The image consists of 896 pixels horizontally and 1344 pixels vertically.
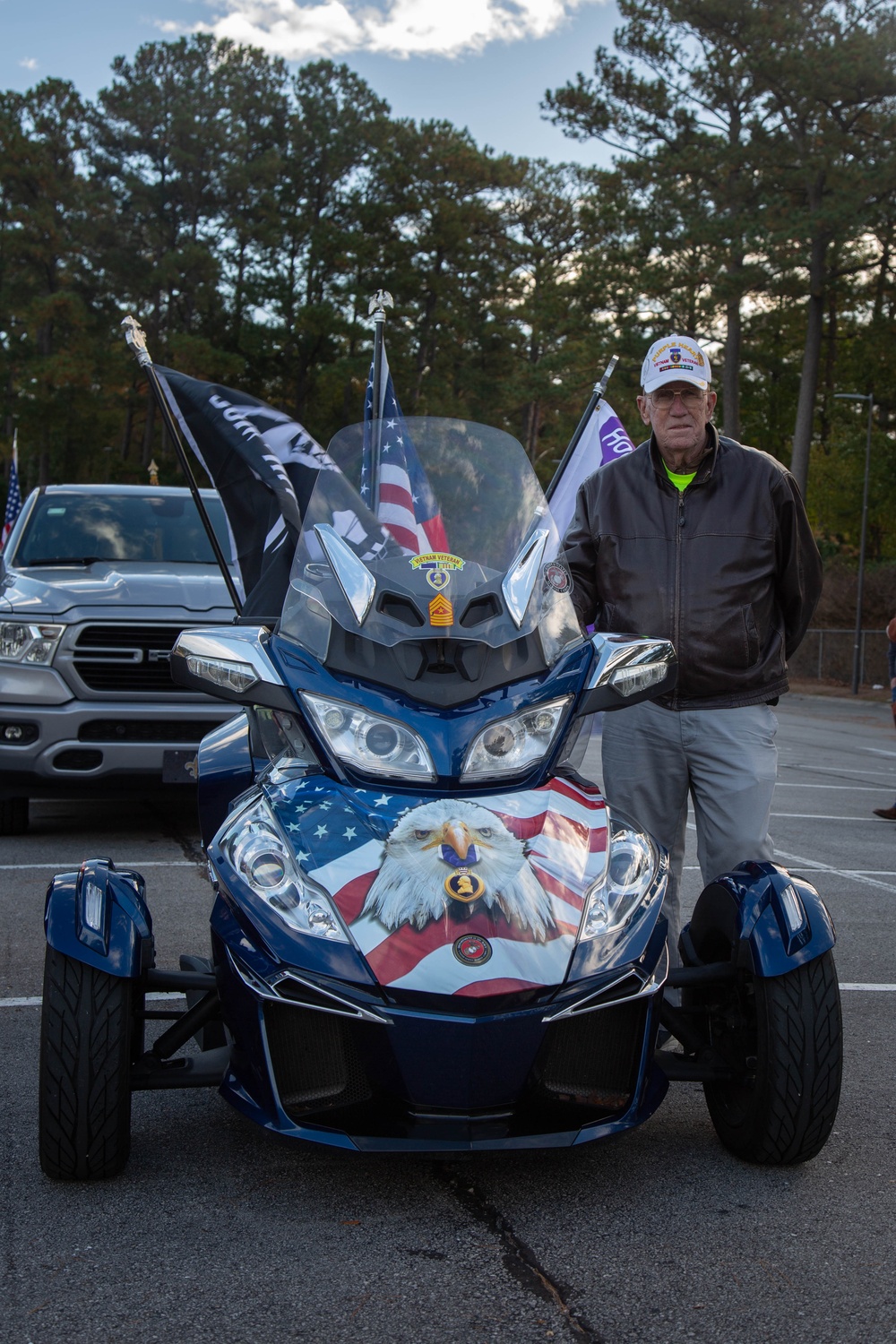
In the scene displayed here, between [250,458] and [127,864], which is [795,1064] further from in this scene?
[127,864]

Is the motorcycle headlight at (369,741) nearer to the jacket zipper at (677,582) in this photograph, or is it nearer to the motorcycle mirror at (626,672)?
the motorcycle mirror at (626,672)

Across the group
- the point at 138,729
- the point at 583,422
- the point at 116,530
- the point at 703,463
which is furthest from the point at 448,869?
the point at 116,530

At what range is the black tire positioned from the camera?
3.11 m

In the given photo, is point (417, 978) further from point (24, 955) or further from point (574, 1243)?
point (24, 955)

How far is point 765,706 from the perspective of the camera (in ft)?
13.7

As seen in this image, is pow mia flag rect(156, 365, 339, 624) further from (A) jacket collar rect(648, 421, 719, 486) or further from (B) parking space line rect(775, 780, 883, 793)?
(B) parking space line rect(775, 780, 883, 793)

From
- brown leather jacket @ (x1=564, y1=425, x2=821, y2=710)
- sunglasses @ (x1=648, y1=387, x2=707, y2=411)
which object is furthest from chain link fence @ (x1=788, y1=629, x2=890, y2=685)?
sunglasses @ (x1=648, y1=387, x2=707, y2=411)

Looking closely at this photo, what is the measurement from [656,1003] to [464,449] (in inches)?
60.7

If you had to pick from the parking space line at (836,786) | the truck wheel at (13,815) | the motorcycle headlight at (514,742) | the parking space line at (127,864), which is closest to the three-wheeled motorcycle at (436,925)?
the motorcycle headlight at (514,742)

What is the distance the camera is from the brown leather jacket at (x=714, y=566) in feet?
13.5

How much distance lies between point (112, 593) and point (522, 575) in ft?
16.8

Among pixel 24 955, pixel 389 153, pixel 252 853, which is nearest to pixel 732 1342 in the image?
pixel 252 853

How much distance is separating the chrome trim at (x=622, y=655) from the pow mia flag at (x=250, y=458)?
2214 millimetres

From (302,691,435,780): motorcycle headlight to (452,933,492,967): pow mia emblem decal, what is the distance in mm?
402
